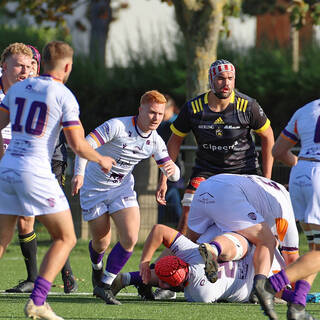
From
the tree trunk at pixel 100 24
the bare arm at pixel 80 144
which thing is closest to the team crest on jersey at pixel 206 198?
the bare arm at pixel 80 144

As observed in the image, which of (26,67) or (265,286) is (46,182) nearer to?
(265,286)

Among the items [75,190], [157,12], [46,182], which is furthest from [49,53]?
[157,12]

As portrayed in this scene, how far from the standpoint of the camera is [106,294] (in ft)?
26.1

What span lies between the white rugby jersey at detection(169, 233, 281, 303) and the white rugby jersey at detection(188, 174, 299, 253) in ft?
0.99

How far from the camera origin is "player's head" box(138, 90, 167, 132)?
8164 millimetres

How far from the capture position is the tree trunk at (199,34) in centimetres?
1468

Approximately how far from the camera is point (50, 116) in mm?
6465

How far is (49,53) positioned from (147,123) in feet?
5.96

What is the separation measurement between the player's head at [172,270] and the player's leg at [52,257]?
1501 mm

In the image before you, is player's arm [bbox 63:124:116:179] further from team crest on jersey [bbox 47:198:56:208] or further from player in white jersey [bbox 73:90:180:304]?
player in white jersey [bbox 73:90:180:304]

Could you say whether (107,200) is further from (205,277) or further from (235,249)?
(235,249)

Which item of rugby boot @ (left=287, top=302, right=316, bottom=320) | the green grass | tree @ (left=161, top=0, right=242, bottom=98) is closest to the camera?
rugby boot @ (left=287, top=302, right=316, bottom=320)

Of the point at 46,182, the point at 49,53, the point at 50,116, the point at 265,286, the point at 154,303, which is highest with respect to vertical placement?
the point at 49,53

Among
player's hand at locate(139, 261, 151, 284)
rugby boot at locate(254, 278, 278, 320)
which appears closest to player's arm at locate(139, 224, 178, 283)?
player's hand at locate(139, 261, 151, 284)
